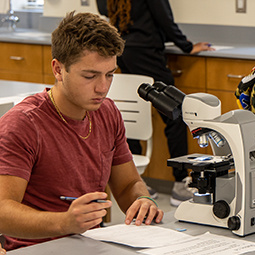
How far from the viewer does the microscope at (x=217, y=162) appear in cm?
167

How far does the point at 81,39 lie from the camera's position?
1.75 meters

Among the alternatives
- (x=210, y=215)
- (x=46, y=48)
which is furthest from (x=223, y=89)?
(x=210, y=215)

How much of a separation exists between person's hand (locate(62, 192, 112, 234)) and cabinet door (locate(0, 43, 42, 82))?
3425 mm

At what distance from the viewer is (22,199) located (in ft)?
5.74

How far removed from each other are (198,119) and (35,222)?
0.50 metres

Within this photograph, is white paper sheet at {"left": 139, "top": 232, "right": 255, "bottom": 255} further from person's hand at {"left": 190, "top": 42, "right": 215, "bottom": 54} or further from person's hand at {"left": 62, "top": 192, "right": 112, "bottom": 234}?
person's hand at {"left": 190, "top": 42, "right": 215, "bottom": 54}

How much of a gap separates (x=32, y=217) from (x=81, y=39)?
1.64 feet

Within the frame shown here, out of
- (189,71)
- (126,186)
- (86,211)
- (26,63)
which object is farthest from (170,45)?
(86,211)

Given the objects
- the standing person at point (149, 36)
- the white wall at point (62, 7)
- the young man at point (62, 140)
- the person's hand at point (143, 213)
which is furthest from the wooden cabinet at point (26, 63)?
the person's hand at point (143, 213)

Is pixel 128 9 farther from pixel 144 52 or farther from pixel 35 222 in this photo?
pixel 35 222

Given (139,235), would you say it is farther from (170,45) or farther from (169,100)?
(170,45)

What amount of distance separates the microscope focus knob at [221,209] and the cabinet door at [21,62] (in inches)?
130

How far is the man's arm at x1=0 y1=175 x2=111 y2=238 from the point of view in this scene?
150 centimetres

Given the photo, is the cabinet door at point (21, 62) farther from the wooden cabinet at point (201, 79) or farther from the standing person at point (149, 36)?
the wooden cabinet at point (201, 79)
